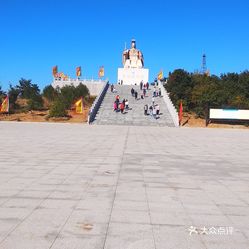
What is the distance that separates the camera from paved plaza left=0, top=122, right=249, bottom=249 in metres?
4.59

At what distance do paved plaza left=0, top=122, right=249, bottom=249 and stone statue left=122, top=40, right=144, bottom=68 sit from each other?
175ft

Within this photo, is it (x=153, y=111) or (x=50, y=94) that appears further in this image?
(x=50, y=94)

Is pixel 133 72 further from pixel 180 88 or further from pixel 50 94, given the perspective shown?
pixel 180 88

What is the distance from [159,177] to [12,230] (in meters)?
4.29

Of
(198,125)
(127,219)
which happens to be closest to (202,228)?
(127,219)

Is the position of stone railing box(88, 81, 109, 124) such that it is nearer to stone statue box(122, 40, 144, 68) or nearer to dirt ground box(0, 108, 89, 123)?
dirt ground box(0, 108, 89, 123)

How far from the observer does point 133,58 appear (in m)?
64.6

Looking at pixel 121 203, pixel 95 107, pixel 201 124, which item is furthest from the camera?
pixel 95 107

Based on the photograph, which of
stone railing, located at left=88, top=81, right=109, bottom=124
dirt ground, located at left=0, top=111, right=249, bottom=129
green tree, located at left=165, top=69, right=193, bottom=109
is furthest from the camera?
green tree, located at left=165, top=69, right=193, bottom=109

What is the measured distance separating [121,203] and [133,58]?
59.5 metres

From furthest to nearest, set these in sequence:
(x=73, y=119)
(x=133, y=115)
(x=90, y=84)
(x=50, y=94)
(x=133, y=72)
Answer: (x=133, y=72), (x=90, y=84), (x=50, y=94), (x=133, y=115), (x=73, y=119)

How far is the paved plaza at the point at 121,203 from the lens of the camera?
459 cm

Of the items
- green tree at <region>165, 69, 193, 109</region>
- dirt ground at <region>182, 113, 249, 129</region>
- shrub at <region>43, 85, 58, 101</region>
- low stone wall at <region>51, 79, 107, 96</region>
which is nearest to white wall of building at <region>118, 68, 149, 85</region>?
low stone wall at <region>51, 79, 107, 96</region>

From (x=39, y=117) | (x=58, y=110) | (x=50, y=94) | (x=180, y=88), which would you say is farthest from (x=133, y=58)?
(x=58, y=110)
